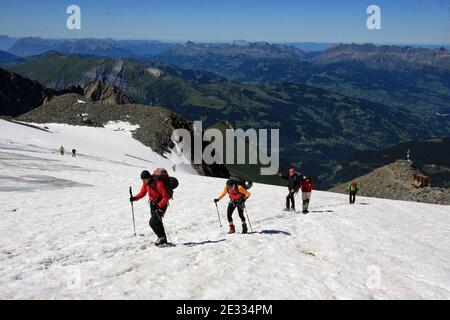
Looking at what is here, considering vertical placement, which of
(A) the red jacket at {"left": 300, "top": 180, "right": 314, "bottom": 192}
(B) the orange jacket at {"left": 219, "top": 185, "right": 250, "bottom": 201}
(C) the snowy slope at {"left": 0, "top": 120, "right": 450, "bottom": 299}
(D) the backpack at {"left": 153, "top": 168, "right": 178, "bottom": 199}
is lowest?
(C) the snowy slope at {"left": 0, "top": 120, "right": 450, "bottom": 299}

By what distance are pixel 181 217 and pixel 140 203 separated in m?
4.72

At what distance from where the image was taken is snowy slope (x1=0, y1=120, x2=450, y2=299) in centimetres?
1123

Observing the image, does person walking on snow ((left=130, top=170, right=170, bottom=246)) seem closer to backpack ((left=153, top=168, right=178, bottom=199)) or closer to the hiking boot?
backpack ((left=153, top=168, right=178, bottom=199))

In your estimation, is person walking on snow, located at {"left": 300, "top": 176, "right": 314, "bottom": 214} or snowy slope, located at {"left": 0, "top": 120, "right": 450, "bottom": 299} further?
person walking on snow, located at {"left": 300, "top": 176, "right": 314, "bottom": 214}

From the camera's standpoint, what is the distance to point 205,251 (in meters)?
14.8

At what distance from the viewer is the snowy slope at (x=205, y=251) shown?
442 inches

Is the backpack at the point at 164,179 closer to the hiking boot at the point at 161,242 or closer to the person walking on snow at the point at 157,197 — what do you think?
the person walking on snow at the point at 157,197

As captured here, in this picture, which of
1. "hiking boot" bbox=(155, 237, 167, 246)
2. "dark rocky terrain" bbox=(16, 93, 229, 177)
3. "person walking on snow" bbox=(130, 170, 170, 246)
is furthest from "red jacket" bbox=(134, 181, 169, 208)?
"dark rocky terrain" bbox=(16, 93, 229, 177)

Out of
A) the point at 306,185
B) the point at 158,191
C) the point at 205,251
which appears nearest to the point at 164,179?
the point at 158,191

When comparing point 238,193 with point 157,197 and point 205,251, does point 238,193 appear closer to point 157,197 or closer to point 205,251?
point 205,251

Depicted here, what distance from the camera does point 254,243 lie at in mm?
16250
